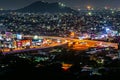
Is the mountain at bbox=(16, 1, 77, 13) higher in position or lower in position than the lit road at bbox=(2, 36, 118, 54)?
higher

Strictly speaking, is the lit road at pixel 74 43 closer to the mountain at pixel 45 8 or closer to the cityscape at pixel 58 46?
the cityscape at pixel 58 46

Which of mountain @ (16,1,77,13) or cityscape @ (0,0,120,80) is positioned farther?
mountain @ (16,1,77,13)

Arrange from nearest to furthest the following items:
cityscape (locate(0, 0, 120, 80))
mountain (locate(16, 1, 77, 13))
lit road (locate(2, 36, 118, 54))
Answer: cityscape (locate(0, 0, 120, 80)) → lit road (locate(2, 36, 118, 54)) → mountain (locate(16, 1, 77, 13))

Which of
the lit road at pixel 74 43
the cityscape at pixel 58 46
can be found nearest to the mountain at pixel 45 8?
the cityscape at pixel 58 46

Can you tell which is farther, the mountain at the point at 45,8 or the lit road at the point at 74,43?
the mountain at the point at 45,8

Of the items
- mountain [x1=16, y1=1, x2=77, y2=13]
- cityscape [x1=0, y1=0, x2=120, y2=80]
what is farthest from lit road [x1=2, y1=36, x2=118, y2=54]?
mountain [x1=16, y1=1, x2=77, y2=13]

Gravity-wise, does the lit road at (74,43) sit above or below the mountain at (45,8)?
below

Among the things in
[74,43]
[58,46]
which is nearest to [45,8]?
[74,43]

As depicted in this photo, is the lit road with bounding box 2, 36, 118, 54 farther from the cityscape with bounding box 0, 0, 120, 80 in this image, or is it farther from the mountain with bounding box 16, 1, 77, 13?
the mountain with bounding box 16, 1, 77, 13

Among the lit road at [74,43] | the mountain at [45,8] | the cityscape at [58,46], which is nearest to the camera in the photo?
the cityscape at [58,46]

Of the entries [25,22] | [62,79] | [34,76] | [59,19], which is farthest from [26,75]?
[59,19]
